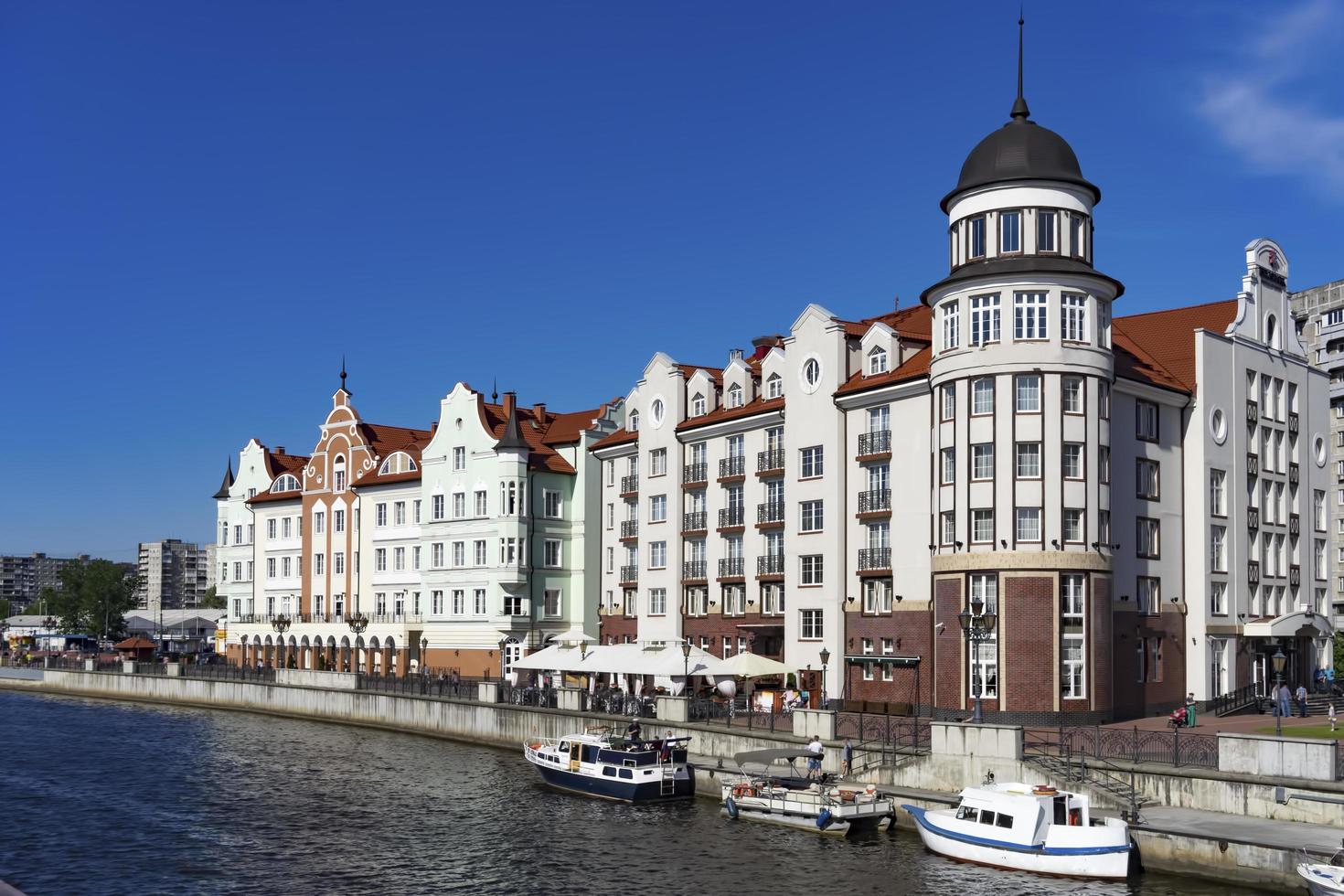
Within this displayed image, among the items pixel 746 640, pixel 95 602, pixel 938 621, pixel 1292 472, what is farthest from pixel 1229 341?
pixel 95 602

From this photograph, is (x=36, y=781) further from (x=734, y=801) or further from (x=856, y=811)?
(x=856, y=811)

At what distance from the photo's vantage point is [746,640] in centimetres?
7475

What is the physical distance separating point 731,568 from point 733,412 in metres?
8.69

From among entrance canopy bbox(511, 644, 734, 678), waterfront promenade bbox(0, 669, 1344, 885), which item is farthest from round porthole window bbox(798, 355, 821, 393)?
waterfront promenade bbox(0, 669, 1344, 885)

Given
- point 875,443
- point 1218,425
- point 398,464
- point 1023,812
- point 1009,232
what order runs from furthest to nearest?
1. point 398,464
2. point 1218,425
3. point 875,443
4. point 1009,232
5. point 1023,812

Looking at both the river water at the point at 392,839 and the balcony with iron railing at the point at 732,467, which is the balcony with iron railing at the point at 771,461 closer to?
the balcony with iron railing at the point at 732,467

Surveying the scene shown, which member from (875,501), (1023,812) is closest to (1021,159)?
(875,501)

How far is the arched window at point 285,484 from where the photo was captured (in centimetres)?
11325

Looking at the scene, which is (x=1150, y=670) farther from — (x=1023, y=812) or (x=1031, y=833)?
(x=1031, y=833)

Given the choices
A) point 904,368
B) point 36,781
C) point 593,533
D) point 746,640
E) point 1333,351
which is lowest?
point 36,781

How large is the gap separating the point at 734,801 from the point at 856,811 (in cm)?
518

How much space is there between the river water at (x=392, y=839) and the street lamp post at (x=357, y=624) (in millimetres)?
30618

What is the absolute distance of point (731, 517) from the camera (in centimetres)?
7712

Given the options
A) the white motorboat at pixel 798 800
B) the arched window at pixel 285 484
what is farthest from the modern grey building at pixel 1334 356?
the arched window at pixel 285 484
